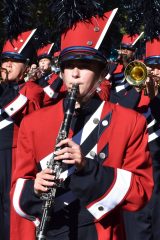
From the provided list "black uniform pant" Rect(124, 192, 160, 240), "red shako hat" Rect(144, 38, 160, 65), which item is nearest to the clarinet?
"black uniform pant" Rect(124, 192, 160, 240)

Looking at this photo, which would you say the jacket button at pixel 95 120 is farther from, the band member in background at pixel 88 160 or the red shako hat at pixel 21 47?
the red shako hat at pixel 21 47

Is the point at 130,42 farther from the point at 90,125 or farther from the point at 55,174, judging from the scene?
the point at 55,174

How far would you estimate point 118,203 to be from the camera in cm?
292

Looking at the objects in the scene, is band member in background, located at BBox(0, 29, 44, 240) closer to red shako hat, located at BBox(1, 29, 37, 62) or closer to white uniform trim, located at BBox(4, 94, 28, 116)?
white uniform trim, located at BBox(4, 94, 28, 116)

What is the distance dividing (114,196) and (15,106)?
2.43 metres

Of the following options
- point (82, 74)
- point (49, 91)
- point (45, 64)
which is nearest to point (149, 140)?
point (49, 91)

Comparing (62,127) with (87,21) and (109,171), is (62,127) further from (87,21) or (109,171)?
(87,21)

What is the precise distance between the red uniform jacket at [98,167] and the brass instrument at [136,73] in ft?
7.92

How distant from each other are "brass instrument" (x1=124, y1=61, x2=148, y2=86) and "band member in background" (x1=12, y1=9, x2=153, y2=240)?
2.35 meters

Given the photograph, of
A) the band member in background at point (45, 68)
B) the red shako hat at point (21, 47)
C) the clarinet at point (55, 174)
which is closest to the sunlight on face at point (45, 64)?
the band member in background at point (45, 68)

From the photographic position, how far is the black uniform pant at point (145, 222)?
18.1ft

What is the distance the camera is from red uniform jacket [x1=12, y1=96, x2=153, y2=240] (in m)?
2.90

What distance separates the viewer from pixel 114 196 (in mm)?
2908

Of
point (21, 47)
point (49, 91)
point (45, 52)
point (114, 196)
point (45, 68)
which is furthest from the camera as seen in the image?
point (45, 52)
